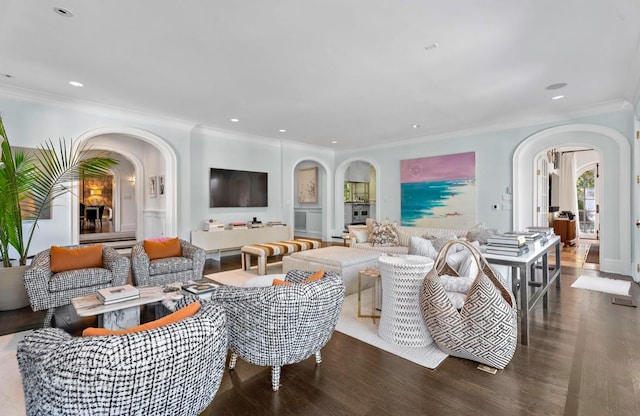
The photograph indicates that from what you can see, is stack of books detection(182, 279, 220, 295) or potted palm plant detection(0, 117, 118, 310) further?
potted palm plant detection(0, 117, 118, 310)

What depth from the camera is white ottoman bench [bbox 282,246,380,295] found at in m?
3.94

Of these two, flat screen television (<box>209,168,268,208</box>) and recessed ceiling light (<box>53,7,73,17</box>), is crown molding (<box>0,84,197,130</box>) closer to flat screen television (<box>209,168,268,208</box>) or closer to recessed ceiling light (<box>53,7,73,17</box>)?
flat screen television (<box>209,168,268,208</box>)

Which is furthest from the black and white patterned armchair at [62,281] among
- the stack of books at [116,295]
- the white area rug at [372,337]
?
the white area rug at [372,337]

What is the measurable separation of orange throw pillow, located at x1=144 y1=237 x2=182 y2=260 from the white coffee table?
4.99ft

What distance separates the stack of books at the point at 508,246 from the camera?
269 centimetres

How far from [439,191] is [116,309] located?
6335 mm

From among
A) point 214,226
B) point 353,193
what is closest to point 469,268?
point 214,226

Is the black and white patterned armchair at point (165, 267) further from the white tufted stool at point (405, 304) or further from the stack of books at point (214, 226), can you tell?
the white tufted stool at point (405, 304)

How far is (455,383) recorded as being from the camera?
2051 millimetres

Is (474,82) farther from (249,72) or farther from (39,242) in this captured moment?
(39,242)

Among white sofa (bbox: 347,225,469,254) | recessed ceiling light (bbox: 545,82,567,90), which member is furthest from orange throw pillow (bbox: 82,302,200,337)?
recessed ceiling light (bbox: 545,82,567,90)

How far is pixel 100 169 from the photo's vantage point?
4207 mm

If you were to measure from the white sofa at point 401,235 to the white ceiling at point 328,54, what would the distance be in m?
1.97

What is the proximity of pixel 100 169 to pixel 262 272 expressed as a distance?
2.64 metres
